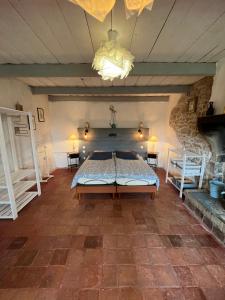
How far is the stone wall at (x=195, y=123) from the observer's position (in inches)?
109

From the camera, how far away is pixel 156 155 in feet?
17.1

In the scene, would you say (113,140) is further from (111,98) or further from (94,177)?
(94,177)

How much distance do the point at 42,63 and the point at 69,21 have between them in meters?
1.12

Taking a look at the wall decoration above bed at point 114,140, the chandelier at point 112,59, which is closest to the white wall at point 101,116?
the wall decoration above bed at point 114,140

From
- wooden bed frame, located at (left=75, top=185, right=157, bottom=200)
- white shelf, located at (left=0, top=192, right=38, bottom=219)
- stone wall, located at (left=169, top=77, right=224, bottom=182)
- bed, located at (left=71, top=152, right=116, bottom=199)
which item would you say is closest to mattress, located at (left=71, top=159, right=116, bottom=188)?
bed, located at (left=71, top=152, right=116, bottom=199)

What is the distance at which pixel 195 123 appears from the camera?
3.31 m

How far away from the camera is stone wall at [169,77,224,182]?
2.78 m

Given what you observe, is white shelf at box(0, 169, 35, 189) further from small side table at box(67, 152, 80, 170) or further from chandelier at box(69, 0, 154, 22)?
chandelier at box(69, 0, 154, 22)

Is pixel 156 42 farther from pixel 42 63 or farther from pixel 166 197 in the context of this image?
pixel 166 197

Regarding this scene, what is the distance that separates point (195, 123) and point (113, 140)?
2554 millimetres

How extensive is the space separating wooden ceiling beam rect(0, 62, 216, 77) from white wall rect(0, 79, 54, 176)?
70 centimetres

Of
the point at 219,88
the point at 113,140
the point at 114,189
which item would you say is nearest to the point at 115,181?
the point at 114,189

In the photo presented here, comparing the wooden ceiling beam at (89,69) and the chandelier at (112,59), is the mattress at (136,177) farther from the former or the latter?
the chandelier at (112,59)

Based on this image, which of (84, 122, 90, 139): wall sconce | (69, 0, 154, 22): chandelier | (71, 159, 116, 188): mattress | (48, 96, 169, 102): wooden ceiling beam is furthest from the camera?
(84, 122, 90, 139): wall sconce
